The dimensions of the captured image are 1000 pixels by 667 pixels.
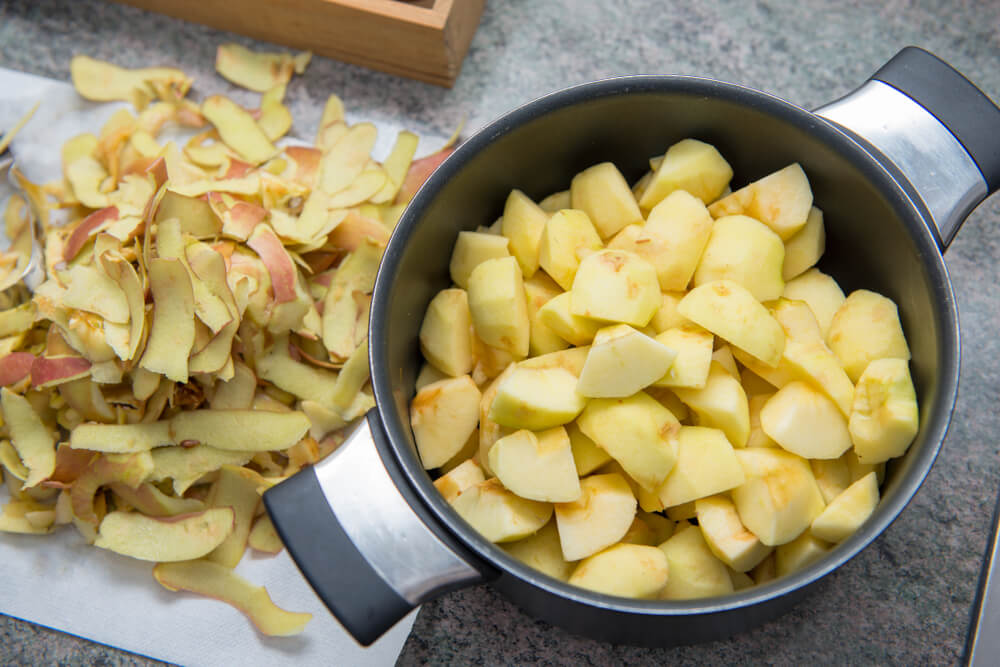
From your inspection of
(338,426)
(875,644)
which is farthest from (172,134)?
(875,644)

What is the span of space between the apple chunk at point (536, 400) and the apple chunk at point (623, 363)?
1 centimetres

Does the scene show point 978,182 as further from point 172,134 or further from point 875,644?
point 172,134

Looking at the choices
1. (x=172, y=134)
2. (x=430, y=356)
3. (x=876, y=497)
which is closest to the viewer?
(x=876, y=497)

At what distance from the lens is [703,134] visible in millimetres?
643

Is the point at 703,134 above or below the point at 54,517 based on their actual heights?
above

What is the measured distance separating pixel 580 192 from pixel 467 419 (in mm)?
211

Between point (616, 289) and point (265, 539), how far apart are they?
41 centimetres

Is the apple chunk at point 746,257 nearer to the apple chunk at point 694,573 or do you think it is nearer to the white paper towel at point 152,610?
the apple chunk at point 694,573

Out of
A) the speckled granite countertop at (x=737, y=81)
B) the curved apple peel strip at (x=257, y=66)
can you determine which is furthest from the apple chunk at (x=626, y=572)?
the curved apple peel strip at (x=257, y=66)

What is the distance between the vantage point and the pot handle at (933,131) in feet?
1.97

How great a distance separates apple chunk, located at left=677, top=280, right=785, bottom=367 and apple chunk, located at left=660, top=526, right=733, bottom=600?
14 centimetres

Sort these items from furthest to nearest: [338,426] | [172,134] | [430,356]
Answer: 1. [172,134]
2. [338,426]
3. [430,356]

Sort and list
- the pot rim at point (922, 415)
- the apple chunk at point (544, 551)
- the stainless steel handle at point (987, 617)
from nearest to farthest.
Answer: the pot rim at point (922, 415) → the apple chunk at point (544, 551) → the stainless steel handle at point (987, 617)

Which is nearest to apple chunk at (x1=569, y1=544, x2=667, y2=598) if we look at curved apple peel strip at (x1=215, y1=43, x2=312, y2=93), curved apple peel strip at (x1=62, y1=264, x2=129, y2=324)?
curved apple peel strip at (x1=62, y1=264, x2=129, y2=324)
